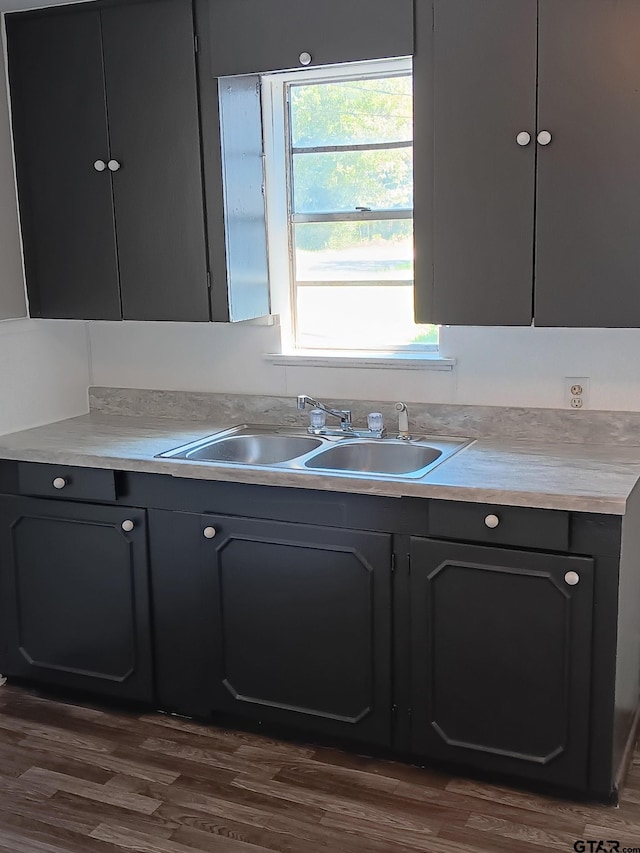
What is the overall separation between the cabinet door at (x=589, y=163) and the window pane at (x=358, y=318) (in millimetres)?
676

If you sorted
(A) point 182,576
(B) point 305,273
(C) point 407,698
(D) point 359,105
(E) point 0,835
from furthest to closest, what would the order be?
(B) point 305,273, (D) point 359,105, (A) point 182,576, (C) point 407,698, (E) point 0,835

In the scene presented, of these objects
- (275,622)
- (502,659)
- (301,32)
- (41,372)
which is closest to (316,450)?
(275,622)

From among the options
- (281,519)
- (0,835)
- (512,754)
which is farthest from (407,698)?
(0,835)

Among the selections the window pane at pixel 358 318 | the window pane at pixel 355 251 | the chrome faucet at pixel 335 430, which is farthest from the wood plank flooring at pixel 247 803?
the window pane at pixel 355 251

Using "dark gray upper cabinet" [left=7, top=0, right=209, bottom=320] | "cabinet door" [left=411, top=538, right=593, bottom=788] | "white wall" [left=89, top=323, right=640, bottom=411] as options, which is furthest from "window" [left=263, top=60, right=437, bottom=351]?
"cabinet door" [left=411, top=538, right=593, bottom=788]

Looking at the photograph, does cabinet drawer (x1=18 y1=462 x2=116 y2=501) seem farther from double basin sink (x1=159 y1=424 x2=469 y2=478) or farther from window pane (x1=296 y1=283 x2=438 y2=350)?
window pane (x1=296 y1=283 x2=438 y2=350)

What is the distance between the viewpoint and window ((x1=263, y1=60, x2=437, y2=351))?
311cm

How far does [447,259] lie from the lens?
2.70 meters

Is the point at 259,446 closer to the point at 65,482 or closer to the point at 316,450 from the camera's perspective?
the point at 316,450

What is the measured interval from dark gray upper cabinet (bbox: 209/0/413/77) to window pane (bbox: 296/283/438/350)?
2.61 feet

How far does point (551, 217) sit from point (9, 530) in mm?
1998

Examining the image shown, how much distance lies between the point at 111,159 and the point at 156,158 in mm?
170

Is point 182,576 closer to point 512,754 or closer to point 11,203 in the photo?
point 512,754

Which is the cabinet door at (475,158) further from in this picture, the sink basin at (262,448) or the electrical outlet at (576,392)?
the sink basin at (262,448)
